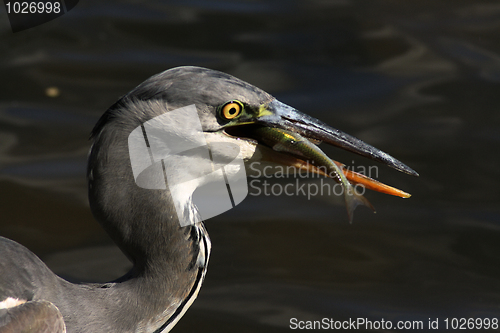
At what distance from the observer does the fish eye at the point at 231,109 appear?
2029 mm

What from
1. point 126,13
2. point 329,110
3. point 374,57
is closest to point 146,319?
point 329,110

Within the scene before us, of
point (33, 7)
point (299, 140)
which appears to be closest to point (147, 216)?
point (299, 140)

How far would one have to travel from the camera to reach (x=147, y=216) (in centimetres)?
201

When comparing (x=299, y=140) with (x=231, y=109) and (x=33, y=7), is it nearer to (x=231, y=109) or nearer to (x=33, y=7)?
(x=231, y=109)

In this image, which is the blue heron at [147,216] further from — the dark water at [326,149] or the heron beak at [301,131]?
the dark water at [326,149]

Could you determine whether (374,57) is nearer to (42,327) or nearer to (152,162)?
(152,162)

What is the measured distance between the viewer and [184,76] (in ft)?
6.74

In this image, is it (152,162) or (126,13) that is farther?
(126,13)

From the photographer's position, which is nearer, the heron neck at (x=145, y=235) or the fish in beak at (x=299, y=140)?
the heron neck at (x=145, y=235)

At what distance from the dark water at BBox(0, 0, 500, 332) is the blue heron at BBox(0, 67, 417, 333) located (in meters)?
1.12

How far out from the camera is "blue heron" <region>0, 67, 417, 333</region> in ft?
6.54

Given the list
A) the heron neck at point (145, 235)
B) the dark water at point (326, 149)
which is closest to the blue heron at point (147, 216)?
the heron neck at point (145, 235)

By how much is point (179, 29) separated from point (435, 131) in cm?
259

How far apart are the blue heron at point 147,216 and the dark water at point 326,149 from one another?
3.66 ft
